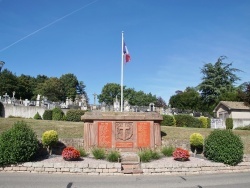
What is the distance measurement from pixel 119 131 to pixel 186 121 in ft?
56.3

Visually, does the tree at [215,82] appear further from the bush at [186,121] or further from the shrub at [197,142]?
the shrub at [197,142]

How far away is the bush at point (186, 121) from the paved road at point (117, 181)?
1966cm

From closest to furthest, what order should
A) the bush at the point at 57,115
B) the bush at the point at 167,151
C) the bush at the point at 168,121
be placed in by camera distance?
the bush at the point at 167,151 < the bush at the point at 168,121 < the bush at the point at 57,115

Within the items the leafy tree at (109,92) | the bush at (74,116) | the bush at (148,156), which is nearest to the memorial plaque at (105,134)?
the bush at (148,156)

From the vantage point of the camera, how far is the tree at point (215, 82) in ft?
209

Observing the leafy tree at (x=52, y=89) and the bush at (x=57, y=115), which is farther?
the leafy tree at (x=52, y=89)

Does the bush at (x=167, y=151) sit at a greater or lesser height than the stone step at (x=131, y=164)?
greater

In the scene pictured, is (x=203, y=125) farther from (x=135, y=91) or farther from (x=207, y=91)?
(x=135, y=91)

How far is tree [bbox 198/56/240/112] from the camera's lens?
209 feet

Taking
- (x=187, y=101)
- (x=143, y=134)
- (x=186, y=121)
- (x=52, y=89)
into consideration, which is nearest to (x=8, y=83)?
(x=52, y=89)

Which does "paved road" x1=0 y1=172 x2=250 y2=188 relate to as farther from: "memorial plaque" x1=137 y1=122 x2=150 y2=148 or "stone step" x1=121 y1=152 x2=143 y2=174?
"memorial plaque" x1=137 y1=122 x2=150 y2=148

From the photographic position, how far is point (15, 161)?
43.1 feet

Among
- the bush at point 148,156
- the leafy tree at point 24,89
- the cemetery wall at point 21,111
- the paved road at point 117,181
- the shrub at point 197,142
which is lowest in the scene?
the paved road at point 117,181

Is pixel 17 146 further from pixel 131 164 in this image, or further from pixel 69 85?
pixel 69 85
